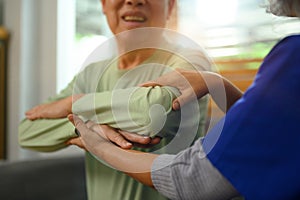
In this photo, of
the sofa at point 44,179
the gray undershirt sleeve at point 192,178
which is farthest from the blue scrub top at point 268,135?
the sofa at point 44,179

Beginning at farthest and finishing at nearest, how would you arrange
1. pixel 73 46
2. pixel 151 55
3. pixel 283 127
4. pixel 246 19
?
pixel 73 46 → pixel 246 19 → pixel 151 55 → pixel 283 127

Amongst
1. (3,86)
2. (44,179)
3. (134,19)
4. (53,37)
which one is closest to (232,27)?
(134,19)

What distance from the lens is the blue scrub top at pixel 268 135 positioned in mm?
371

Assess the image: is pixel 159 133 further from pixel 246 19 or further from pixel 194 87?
pixel 246 19

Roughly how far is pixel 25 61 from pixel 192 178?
1.26m

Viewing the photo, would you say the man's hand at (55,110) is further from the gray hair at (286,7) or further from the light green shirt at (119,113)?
the gray hair at (286,7)

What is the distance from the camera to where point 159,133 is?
427 mm

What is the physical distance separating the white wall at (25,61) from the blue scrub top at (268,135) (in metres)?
1.21

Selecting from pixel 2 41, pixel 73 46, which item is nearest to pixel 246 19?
pixel 73 46

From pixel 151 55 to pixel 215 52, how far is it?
0.08 metres

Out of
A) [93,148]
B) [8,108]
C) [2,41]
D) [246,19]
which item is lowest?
[8,108]

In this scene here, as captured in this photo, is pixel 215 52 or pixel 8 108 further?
pixel 8 108

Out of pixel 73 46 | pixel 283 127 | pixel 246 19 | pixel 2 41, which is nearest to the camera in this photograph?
pixel 283 127

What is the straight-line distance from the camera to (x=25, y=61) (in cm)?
156
